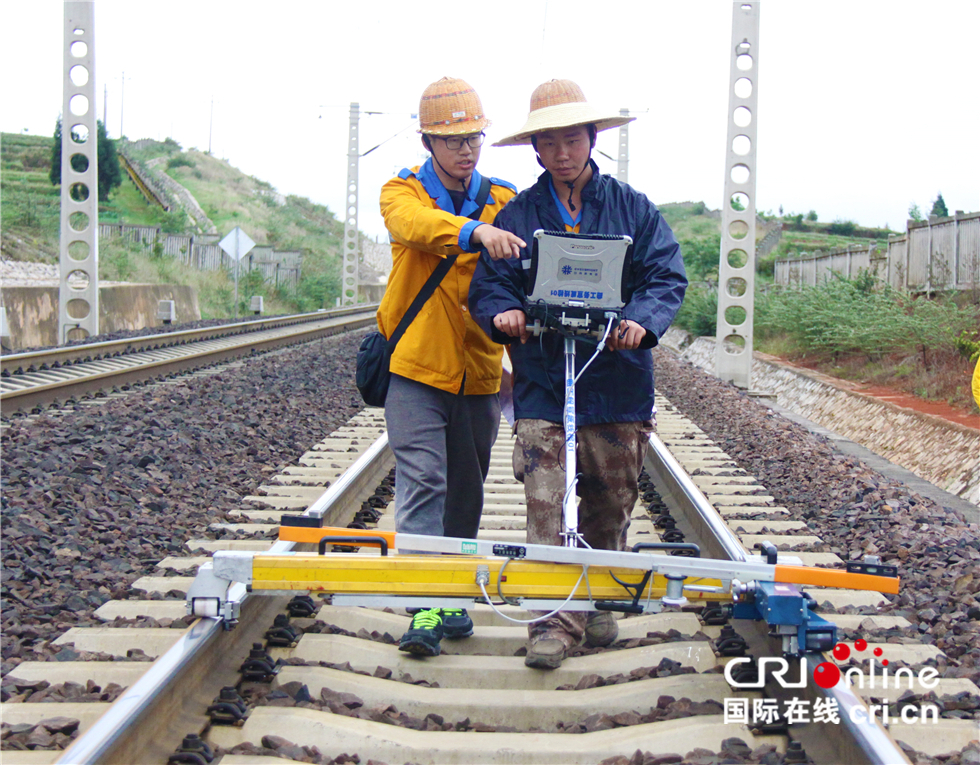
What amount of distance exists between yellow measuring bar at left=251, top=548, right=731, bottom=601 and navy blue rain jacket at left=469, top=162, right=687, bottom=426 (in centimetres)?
60

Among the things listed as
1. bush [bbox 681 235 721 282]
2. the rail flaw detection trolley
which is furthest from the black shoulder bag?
bush [bbox 681 235 721 282]

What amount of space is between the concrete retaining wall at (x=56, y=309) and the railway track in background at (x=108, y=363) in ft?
10.6

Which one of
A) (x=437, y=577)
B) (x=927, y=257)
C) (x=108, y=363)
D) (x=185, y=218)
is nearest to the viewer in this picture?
(x=437, y=577)

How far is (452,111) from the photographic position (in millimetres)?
3473

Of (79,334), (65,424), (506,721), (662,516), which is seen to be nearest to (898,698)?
(506,721)

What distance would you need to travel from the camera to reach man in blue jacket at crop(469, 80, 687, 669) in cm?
336

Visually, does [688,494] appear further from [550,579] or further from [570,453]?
[550,579]

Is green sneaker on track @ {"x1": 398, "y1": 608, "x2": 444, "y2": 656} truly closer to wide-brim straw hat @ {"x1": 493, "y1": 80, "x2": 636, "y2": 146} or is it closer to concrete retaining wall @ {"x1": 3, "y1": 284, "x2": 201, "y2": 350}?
wide-brim straw hat @ {"x1": 493, "y1": 80, "x2": 636, "y2": 146}

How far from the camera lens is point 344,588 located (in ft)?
9.87

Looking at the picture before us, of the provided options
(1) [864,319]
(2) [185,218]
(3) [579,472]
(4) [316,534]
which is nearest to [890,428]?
(1) [864,319]

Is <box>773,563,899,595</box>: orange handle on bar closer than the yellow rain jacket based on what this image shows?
Yes

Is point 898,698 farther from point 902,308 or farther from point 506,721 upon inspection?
point 902,308

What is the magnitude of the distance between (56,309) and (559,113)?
18798mm

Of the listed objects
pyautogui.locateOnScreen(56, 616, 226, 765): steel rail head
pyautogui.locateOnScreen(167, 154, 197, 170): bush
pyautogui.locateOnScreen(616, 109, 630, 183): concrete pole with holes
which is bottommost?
pyautogui.locateOnScreen(56, 616, 226, 765): steel rail head
